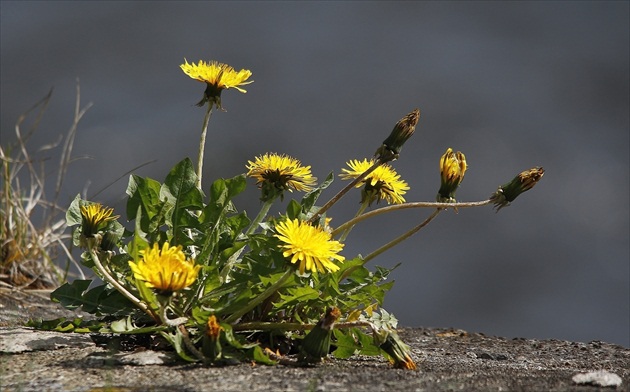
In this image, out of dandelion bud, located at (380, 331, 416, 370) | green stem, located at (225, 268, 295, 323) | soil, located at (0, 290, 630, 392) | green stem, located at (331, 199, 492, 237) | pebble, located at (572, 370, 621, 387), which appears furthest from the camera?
green stem, located at (331, 199, 492, 237)

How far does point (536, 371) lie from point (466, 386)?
709 mm

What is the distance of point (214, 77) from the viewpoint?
123 inches

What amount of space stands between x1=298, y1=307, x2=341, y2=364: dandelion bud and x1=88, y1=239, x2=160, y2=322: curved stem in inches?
22.0

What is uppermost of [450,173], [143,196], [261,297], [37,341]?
[450,173]

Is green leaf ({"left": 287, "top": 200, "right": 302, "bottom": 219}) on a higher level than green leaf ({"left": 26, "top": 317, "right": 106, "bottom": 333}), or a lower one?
higher

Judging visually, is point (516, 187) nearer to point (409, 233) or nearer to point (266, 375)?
point (409, 233)

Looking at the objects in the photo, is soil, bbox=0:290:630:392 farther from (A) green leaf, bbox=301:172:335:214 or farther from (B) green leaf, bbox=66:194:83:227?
(A) green leaf, bbox=301:172:335:214

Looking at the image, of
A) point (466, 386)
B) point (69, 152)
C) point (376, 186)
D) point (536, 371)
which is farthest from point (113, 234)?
point (69, 152)

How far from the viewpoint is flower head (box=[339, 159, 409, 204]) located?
3178 millimetres

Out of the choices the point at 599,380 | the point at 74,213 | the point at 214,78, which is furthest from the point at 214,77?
the point at 599,380

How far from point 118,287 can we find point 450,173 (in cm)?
120

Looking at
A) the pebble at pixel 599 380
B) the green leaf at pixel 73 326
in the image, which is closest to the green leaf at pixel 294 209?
the green leaf at pixel 73 326

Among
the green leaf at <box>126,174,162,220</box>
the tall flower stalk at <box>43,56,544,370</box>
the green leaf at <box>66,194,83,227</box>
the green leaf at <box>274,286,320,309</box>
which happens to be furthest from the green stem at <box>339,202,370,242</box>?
the green leaf at <box>66,194,83,227</box>

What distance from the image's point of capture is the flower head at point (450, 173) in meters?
2.96
